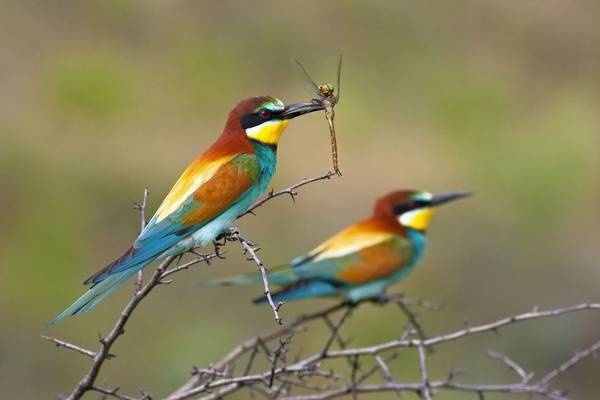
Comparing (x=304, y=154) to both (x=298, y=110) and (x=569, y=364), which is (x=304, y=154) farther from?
(x=569, y=364)

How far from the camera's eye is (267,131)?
265 centimetres

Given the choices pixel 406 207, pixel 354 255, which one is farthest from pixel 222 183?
pixel 406 207

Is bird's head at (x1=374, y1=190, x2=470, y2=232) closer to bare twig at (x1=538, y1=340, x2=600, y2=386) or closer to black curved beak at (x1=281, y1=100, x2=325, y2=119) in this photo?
black curved beak at (x1=281, y1=100, x2=325, y2=119)

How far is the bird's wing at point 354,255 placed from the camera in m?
3.49

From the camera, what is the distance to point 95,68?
589cm

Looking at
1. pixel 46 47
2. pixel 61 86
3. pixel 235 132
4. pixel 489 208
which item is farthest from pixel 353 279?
pixel 46 47

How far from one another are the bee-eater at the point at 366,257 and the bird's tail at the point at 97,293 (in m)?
0.96

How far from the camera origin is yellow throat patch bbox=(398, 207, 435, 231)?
385 centimetres

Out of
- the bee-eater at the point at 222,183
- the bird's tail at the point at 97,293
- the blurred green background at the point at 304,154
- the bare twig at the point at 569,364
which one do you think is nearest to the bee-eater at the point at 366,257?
the bee-eater at the point at 222,183

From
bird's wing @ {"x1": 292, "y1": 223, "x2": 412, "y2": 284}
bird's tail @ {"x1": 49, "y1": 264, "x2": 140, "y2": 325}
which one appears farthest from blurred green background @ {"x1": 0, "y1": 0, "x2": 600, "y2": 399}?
bird's tail @ {"x1": 49, "y1": 264, "x2": 140, "y2": 325}

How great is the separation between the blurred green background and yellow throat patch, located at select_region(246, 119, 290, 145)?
5.87 ft

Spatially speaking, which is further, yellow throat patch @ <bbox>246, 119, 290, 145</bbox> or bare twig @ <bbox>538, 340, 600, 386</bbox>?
yellow throat patch @ <bbox>246, 119, 290, 145</bbox>

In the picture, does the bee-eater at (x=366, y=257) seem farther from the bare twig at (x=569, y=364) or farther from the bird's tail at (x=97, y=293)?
the bare twig at (x=569, y=364)

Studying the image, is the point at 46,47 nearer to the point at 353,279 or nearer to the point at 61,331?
the point at 61,331
